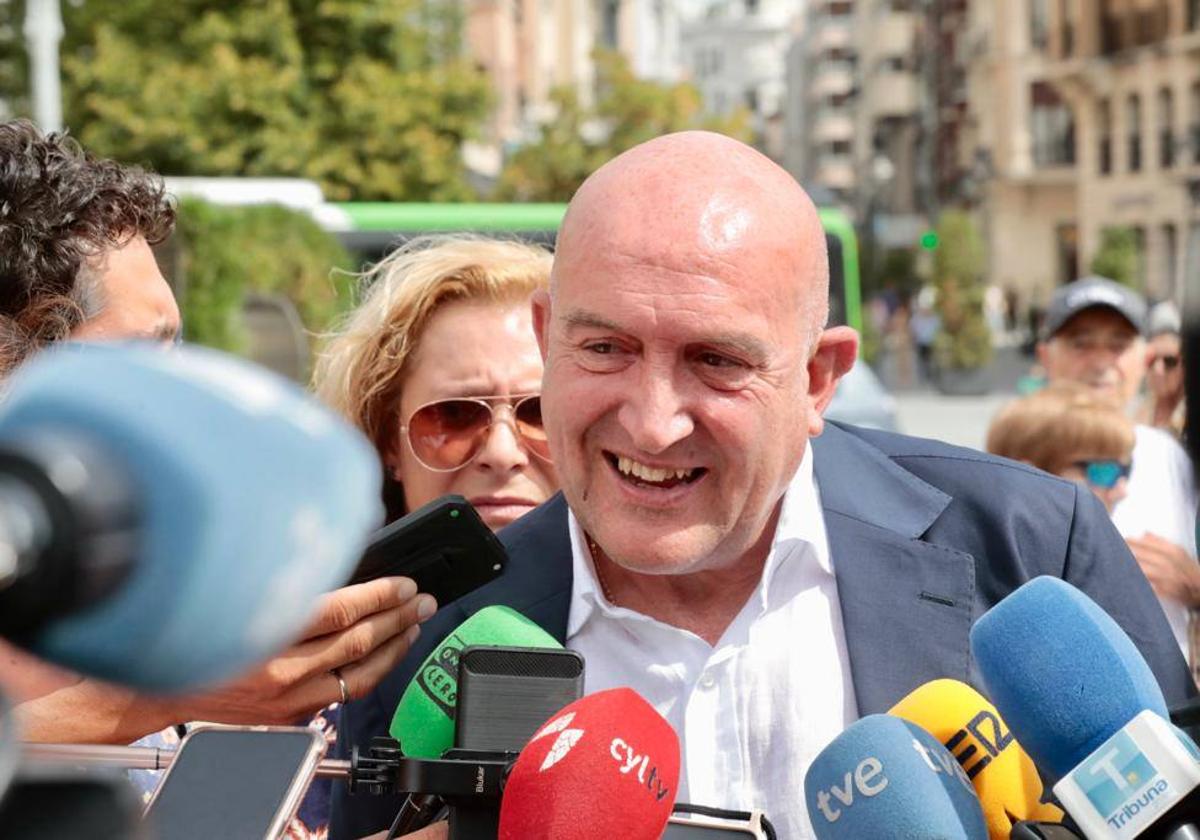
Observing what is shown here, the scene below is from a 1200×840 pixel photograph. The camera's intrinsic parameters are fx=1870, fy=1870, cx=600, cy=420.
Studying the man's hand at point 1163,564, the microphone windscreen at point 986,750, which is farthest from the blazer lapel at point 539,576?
the man's hand at point 1163,564

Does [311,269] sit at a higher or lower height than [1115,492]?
lower

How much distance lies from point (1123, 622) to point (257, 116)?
21662 millimetres

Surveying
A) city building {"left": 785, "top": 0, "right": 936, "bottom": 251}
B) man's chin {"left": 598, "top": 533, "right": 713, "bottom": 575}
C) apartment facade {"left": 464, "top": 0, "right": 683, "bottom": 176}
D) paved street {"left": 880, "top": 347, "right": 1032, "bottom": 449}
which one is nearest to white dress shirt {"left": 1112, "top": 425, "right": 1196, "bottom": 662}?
man's chin {"left": 598, "top": 533, "right": 713, "bottom": 575}

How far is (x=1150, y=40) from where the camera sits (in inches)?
1927

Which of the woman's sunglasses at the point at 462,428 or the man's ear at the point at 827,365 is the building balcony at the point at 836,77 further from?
the man's ear at the point at 827,365

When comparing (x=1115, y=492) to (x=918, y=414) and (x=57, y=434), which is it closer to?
(x=57, y=434)

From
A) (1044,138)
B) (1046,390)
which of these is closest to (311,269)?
(1046,390)

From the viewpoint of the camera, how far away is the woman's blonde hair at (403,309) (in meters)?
3.65

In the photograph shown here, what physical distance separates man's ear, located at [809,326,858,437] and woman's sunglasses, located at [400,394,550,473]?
0.98 m

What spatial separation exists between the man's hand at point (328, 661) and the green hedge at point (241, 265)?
44.4 feet

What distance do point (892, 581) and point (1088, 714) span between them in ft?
2.77

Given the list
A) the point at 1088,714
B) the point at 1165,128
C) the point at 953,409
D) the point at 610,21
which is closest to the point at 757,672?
the point at 1088,714

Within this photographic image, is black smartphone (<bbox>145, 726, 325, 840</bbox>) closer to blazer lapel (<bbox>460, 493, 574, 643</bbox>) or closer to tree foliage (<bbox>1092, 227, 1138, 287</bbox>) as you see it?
blazer lapel (<bbox>460, 493, 574, 643</bbox>)

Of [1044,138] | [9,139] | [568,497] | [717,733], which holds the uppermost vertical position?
[9,139]
